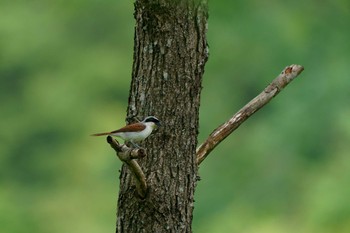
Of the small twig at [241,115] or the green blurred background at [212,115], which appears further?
the green blurred background at [212,115]

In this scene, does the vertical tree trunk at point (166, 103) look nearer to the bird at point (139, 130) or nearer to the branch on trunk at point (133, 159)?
the branch on trunk at point (133, 159)

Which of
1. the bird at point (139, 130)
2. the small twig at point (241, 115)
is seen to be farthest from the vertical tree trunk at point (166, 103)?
the small twig at point (241, 115)

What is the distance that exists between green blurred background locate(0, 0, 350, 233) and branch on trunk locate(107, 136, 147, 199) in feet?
2.21

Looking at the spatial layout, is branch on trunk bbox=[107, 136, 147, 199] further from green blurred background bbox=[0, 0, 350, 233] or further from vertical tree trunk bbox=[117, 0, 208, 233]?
green blurred background bbox=[0, 0, 350, 233]

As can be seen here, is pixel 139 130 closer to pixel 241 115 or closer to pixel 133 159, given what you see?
pixel 133 159

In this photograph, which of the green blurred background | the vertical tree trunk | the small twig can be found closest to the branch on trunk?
the vertical tree trunk

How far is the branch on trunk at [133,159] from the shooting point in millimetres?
5000

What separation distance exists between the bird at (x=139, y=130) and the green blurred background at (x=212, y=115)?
2.06ft

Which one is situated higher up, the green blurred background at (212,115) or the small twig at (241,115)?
the green blurred background at (212,115)

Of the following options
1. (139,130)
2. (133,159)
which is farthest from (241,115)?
(133,159)

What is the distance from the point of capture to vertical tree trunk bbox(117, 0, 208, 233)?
5562 millimetres

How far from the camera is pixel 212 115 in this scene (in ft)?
60.0

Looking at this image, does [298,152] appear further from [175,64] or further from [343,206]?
[175,64]

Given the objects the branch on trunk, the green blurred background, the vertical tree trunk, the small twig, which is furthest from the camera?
the green blurred background
